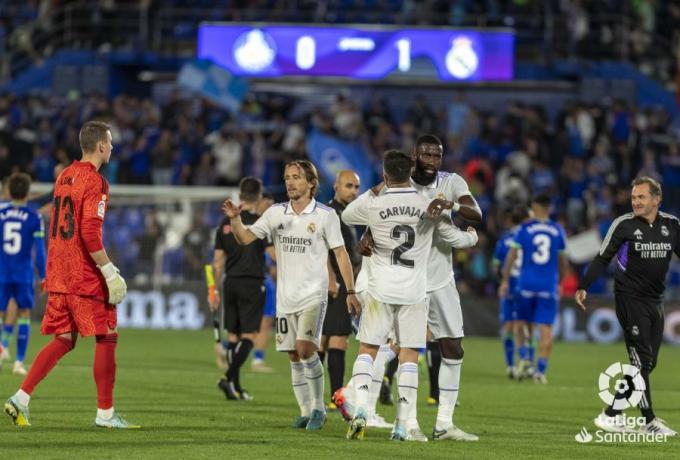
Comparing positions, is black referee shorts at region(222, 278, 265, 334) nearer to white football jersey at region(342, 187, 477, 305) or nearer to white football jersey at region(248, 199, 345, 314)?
white football jersey at region(248, 199, 345, 314)

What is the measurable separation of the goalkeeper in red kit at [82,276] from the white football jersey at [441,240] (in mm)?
2500

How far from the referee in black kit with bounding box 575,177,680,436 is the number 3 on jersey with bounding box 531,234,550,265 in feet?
21.1

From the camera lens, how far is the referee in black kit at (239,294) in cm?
1488

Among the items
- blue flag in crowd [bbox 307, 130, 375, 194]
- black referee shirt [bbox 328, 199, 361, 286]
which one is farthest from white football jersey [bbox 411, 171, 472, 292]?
blue flag in crowd [bbox 307, 130, 375, 194]

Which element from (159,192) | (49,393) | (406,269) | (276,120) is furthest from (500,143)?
(406,269)

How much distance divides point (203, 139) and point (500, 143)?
6.86m

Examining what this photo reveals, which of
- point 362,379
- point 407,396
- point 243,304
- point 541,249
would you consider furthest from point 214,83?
point 407,396

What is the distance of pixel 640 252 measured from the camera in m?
12.3

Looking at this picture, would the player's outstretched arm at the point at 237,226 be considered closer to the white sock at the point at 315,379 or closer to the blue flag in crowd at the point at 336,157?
the white sock at the point at 315,379

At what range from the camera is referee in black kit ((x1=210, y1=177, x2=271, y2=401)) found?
1488cm

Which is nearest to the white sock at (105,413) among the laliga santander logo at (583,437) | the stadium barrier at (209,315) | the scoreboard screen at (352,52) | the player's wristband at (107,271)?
the player's wristband at (107,271)

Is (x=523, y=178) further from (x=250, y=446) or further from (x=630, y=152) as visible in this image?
(x=250, y=446)

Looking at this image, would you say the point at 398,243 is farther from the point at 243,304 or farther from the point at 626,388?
the point at 243,304

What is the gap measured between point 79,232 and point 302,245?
187 centimetres
